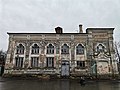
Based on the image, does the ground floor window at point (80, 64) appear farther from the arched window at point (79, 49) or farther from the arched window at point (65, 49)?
the arched window at point (65, 49)

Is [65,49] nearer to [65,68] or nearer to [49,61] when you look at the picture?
[65,68]

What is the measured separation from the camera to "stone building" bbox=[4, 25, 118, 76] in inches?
1073

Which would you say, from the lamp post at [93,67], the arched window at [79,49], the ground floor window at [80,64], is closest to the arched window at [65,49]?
the arched window at [79,49]

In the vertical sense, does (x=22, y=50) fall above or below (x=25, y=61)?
above

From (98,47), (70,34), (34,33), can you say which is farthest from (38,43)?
(98,47)

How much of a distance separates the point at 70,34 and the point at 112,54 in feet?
26.7

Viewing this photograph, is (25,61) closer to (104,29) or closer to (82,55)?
(82,55)

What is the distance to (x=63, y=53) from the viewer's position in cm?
2811

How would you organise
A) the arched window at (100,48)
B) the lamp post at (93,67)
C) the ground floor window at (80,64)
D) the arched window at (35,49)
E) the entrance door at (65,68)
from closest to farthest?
the lamp post at (93,67), the entrance door at (65,68), the ground floor window at (80,64), the arched window at (100,48), the arched window at (35,49)

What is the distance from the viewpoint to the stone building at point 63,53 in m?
27.2

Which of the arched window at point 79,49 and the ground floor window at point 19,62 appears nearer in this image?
the ground floor window at point 19,62

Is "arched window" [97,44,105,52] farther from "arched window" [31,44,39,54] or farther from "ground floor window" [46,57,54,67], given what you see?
"arched window" [31,44,39,54]

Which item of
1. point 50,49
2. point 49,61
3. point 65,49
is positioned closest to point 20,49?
point 50,49

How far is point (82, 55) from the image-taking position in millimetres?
28000
